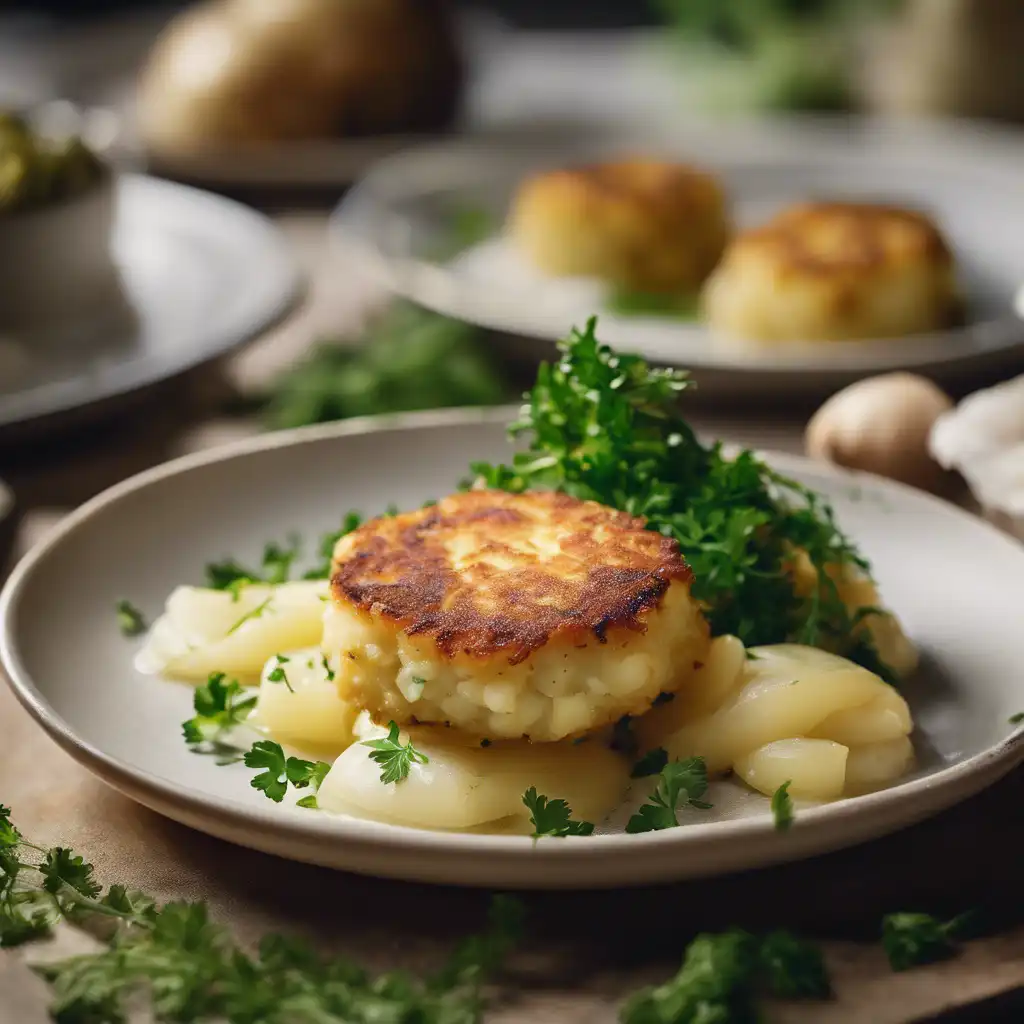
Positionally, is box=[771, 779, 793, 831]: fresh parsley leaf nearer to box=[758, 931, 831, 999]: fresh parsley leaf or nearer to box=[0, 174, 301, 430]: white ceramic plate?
box=[758, 931, 831, 999]: fresh parsley leaf

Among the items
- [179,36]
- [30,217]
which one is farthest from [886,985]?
[179,36]

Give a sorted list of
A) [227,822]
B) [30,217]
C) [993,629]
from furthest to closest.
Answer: [30,217] < [993,629] < [227,822]

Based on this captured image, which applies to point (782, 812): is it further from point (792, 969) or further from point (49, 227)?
point (49, 227)

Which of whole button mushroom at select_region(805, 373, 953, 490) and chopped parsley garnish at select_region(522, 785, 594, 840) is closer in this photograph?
chopped parsley garnish at select_region(522, 785, 594, 840)

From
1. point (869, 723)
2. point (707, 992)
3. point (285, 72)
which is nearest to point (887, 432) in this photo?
point (869, 723)

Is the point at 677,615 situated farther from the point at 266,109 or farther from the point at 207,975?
the point at 266,109

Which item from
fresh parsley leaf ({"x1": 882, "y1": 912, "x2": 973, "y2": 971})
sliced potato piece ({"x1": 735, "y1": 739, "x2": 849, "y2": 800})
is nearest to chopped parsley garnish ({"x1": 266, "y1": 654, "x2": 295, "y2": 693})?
sliced potato piece ({"x1": 735, "y1": 739, "x2": 849, "y2": 800})
